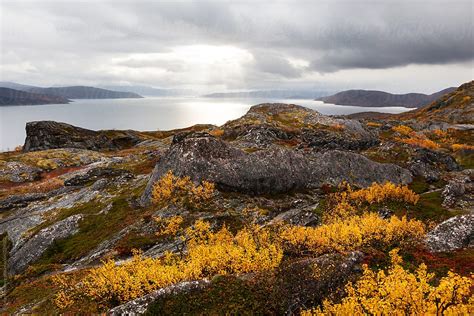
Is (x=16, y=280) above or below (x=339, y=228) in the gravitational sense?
below

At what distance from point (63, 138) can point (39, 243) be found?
296ft

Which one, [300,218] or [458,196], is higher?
[458,196]

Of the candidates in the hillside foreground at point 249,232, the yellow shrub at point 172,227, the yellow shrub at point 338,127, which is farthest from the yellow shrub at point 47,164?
the yellow shrub at point 338,127

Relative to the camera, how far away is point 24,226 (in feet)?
165

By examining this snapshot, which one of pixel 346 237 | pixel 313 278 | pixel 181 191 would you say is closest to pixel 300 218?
pixel 346 237

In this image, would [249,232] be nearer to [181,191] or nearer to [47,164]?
[181,191]

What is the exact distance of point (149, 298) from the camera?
17438 mm

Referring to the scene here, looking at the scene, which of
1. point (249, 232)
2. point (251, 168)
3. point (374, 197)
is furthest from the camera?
point (251, 168)

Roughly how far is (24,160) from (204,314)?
103 metres

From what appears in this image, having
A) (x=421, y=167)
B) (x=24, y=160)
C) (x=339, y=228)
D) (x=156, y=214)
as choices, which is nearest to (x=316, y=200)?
(x=339, y=228)

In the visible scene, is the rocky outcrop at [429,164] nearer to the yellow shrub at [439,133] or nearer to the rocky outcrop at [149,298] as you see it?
the rocky outcrop at [149,298]

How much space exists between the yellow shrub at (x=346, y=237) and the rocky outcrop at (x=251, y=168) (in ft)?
62.9

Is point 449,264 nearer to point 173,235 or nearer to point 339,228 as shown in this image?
point 339,228

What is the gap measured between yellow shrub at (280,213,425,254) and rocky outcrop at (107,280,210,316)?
9223mm
